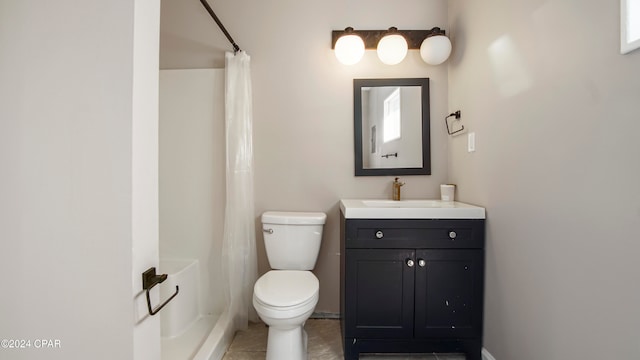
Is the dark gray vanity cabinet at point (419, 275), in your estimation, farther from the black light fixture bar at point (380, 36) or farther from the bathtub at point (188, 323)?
the black light fixture bar at point (380, 36)

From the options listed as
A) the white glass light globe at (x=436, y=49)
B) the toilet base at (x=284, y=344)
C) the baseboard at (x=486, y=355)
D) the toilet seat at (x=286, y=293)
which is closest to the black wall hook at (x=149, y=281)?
the toilet seat at (x=286, y=293)

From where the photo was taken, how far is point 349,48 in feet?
5.56

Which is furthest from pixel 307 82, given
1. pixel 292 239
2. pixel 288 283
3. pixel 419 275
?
pixel 419 275

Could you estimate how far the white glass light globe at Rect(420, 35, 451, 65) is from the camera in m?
1.67

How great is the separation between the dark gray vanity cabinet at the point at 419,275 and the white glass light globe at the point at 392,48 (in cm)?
112

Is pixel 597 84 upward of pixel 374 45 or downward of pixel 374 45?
downward

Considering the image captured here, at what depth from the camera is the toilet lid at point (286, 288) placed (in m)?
1.23

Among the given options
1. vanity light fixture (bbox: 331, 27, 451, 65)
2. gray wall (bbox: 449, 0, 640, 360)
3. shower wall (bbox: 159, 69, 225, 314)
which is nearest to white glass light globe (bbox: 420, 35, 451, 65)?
vanity light fixture (bbox: 331, 27, 451, 65)

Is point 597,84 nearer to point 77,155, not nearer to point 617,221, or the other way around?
point 617,221

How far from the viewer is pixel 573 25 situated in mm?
896

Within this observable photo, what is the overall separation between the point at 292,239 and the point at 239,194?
48 cm

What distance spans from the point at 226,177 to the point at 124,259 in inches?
45.6

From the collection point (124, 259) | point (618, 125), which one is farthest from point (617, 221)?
point (124, 259)

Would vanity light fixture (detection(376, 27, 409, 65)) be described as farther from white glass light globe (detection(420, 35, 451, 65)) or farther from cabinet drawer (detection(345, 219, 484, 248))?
cabinet drawer (detection(345, 219, 484, 248))
